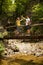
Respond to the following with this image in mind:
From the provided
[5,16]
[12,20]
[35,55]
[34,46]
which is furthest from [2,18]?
[35,55]

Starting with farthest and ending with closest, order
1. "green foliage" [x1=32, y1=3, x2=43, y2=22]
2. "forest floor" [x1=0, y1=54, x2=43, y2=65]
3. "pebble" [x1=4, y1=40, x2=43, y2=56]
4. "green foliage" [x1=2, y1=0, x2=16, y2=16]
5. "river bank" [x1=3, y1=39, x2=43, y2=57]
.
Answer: "green foliage" [x1=2, y1=0, x2=16, y2=16] → "green foliage" [x1=32, y1=3, x2=43, y2=22] → "pebble" [x1=4, y1=40, x2=43, y2=56] → "river bank" [x1=3, y1=39, x2=43, y2=57] → "forest floor" [x1=0, y1=54, x2=43, y2=65]

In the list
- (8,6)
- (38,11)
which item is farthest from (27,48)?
(8,6)

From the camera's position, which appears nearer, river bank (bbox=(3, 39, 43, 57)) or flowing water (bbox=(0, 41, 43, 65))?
flowing water (bbox=(0, 41, 43, 65))

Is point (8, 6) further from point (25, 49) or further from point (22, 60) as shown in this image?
point (22, 60)

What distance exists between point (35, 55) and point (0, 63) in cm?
307

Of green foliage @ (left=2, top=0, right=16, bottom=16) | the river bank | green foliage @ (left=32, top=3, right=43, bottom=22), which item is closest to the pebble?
the river bank

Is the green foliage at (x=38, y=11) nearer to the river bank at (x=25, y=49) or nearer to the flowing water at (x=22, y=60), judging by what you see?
the river bank at (x=25, y=49)

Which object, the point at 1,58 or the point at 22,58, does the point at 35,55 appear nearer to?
the point at 22,58

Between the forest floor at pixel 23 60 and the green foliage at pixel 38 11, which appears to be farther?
the green foliage at pixel 38 11

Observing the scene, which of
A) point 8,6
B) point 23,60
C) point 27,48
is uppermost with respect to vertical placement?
point 8,6

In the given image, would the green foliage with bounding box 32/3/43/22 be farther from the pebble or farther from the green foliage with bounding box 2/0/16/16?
the pebble

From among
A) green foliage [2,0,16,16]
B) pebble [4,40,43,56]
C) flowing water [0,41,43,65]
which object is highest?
green foliage [2,0,16,16]

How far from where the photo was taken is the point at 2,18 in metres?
22.5

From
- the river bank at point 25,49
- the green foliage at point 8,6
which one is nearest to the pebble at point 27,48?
the river bank at point 25,49
